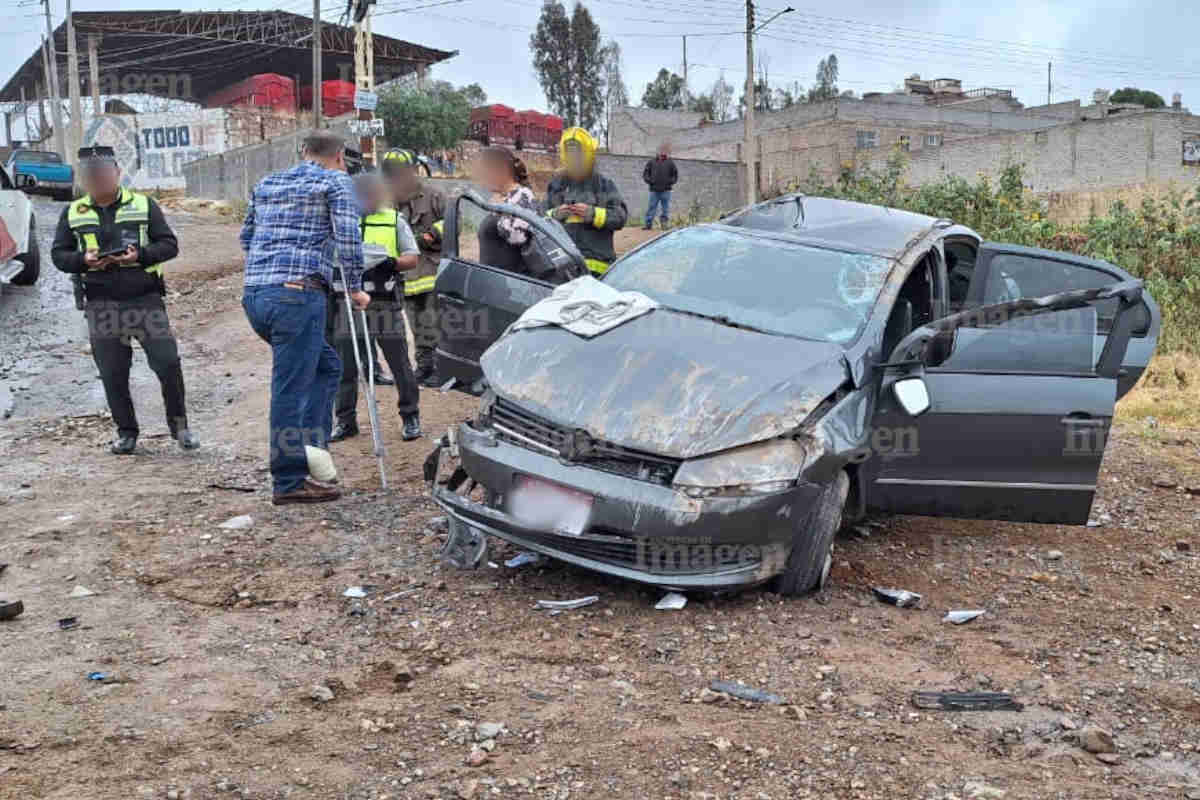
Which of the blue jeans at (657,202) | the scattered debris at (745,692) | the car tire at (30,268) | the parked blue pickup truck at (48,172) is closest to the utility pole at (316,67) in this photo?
the parked blue pickup truck at (48,172)

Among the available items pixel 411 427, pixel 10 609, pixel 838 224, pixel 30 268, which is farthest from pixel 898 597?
pixel 30 268

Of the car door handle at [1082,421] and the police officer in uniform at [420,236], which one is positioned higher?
the police officer in uniform at [420,236]

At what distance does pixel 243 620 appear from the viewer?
421 cm

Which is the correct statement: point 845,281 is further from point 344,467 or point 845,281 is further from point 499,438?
point 344,467

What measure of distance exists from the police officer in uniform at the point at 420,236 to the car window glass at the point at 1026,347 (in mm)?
3526

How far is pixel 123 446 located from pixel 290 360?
2.03 meters

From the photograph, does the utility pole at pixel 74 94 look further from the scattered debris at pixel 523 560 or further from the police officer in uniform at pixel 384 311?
the scattered debris at pixel 523 560

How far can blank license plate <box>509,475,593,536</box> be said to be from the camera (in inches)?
164

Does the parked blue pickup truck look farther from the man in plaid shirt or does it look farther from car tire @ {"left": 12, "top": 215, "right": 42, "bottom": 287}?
the man in plaid shirt

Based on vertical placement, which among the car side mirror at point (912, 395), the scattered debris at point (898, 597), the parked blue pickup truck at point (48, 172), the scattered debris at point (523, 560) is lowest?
the scattered debris at point (898, 597)

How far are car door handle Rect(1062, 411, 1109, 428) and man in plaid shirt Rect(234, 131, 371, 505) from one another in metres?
3.53

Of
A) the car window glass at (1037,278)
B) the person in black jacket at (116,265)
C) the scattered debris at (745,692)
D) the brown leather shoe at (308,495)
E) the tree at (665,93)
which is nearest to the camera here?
the scattered debris at (745,692)

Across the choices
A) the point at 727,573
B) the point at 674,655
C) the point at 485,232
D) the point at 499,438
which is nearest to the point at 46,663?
the point at 499,438

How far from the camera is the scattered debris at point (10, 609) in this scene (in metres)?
4.16
